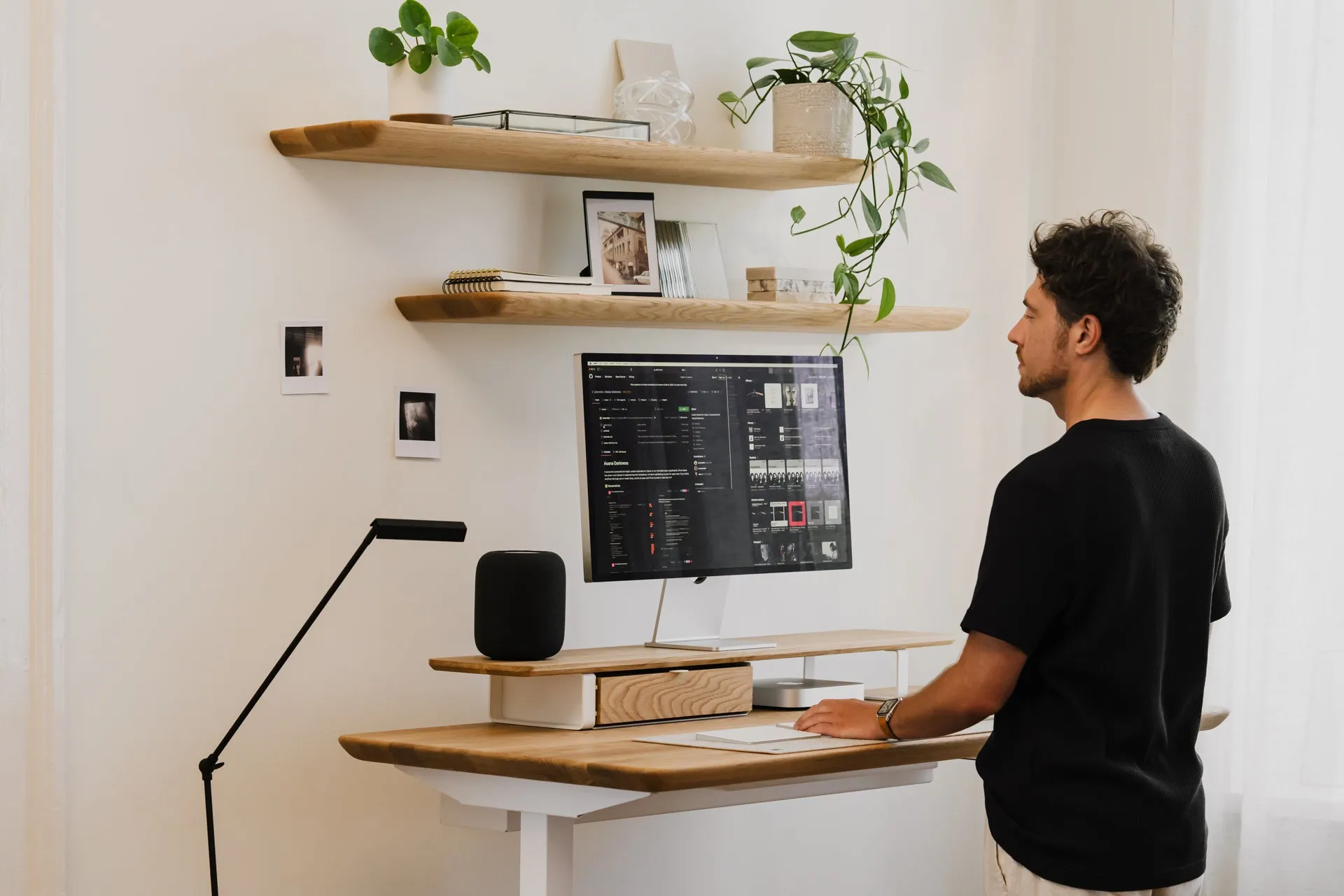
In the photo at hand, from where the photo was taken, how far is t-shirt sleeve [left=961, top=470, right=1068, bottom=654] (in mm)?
1917

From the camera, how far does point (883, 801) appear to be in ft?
11.1

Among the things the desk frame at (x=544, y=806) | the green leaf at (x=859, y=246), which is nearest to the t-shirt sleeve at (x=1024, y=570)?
the desk frame at (x=544, y=806)

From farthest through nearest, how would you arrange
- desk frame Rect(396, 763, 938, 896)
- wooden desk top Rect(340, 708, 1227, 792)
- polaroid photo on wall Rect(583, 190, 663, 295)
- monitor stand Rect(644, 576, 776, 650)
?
polaroid photo on wall Rect(583, 190, 663, 295)
monitor stand Rect(644, 576, 776, 650)
desk frame Rect(396, 763, 938, 896)
wooden desk top Rect(340, 708, 1227, 792)

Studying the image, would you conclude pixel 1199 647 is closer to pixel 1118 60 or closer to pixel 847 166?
pixel 847 166

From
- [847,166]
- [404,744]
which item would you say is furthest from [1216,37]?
[404,744]

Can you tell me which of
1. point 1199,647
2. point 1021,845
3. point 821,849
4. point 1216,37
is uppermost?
point 1216,37

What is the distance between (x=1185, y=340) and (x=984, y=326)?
1.60 ft

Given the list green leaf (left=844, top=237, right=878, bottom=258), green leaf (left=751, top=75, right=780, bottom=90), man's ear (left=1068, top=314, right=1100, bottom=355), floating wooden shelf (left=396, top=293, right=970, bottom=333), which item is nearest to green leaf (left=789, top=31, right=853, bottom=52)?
green leaf (left=751, top=75, right=780, bottom=90)

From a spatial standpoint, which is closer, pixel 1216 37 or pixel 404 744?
pixel 404 744

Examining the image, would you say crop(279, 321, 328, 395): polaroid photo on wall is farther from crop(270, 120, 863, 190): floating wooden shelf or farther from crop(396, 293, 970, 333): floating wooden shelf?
crop(270, 120, 863, 190): floating wooden shelf

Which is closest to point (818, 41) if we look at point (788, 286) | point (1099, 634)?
point (788, 286)

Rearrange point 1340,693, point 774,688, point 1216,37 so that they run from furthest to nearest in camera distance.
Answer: point 1216,37 → point 1340,693 → point 774,688

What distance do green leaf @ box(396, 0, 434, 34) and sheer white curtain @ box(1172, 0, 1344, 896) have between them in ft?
5.39

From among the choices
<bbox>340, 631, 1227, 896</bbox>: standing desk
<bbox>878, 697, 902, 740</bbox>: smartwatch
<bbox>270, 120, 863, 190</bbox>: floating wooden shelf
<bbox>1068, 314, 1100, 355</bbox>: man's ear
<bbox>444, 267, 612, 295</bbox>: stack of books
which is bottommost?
<bbox>340, 631, 1227, 896</bbox>: standing desk
